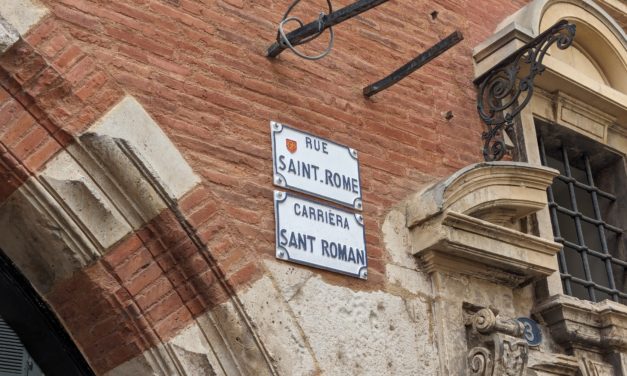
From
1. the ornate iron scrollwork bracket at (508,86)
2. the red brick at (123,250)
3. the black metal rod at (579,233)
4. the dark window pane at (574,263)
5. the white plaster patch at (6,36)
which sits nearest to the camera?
the white plaster patch at (6,36)

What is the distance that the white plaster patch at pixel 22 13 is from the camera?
3635 millimetres

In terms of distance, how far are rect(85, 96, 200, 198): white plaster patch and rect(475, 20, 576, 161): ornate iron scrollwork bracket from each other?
1970 mm

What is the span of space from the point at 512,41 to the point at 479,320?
64.9 inches

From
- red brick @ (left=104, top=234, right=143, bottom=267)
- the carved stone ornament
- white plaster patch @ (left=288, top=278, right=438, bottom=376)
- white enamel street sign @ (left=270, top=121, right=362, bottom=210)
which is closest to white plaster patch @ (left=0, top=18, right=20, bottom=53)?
red brick @ (left=104, top=234, right=143, bottom=267)

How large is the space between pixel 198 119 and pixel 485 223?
4.74 ft

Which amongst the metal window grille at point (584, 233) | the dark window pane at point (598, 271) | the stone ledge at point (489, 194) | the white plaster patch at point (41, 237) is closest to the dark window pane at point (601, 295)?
the metal window grille at point (584, 233)

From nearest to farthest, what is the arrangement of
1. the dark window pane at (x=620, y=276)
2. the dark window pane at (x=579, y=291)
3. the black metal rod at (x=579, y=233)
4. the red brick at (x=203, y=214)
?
the red brick at (x=203, y=214) < the black metal rod at (x=579, y=233) < the dark window pane at (x=579, y=291) < the dark window pane at (x=620, y=276)

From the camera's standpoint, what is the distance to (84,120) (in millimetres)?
3684

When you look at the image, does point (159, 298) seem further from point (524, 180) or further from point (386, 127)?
point (524, 180)

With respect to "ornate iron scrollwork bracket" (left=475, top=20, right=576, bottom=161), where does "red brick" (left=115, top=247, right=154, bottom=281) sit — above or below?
below

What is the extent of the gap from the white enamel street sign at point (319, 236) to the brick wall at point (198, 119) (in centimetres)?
5

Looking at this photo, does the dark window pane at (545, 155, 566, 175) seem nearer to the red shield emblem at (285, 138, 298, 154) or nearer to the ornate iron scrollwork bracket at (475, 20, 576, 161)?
the ornate iron scrollwork bracket at (475, 20, 576, 161)

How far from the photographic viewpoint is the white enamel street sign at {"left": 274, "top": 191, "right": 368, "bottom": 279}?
4.07 m

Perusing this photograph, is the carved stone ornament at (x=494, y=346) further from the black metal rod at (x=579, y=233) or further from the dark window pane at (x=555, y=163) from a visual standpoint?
the dark window pane at (x=555, y=163)
